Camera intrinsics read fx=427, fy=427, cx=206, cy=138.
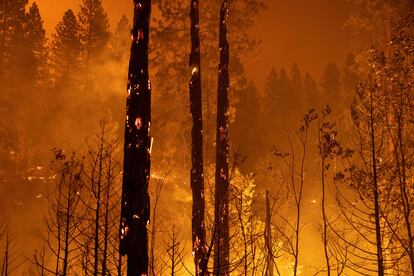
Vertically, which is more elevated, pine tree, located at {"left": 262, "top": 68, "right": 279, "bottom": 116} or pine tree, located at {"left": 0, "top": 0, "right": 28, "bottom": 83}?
pine tree, located at {"left": 262, "top": 68, "right": 279, "bottom": 116}

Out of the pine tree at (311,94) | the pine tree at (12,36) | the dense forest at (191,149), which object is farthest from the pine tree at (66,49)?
the pine tree at (311,94)

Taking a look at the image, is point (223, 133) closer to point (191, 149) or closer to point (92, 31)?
point (191, 149)

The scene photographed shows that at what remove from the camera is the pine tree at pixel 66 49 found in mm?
46688

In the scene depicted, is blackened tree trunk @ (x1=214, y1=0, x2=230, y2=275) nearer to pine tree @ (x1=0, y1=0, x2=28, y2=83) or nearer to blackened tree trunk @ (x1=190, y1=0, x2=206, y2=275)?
blackened tree trunk @ (x1=190, y1=0, x2=206, y2=275)

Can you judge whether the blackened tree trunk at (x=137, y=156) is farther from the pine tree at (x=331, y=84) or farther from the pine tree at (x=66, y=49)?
the pine tree at (x=331, y=84)

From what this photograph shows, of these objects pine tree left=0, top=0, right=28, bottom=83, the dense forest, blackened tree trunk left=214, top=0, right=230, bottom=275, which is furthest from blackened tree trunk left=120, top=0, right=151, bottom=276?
pine tree left=0, top=0, right=28, bottom=83

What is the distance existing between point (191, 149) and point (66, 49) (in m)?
40.5

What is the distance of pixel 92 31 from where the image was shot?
46.8 m

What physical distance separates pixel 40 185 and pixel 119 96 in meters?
10.7

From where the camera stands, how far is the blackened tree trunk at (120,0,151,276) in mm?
6293

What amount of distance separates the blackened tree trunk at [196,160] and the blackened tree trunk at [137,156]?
3730 millimetres

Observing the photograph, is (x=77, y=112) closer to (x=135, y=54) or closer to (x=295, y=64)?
(x=135, y=54)

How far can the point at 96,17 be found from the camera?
47.2 metres

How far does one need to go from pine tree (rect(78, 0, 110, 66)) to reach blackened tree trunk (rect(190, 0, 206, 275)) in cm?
3699
